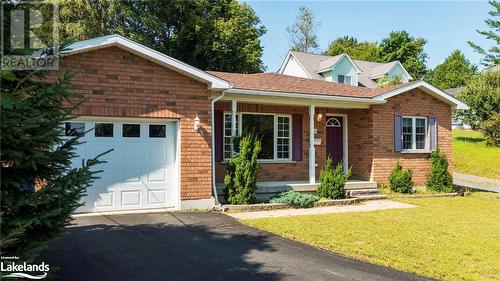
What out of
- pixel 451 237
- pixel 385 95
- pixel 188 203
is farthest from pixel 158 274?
pixel 385 95

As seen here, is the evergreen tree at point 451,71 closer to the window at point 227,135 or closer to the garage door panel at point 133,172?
the window at point 227,135

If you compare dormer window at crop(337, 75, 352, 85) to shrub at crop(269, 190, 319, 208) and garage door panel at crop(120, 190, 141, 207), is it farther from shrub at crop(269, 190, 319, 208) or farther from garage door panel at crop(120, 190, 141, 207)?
garage door panel at crop(120, 190, 141, 207)

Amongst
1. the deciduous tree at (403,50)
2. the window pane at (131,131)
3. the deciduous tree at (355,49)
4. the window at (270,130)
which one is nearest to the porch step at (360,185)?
the window at (270,130)

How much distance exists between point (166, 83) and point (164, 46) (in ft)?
68.1

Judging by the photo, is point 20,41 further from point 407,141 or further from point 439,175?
point 439,175

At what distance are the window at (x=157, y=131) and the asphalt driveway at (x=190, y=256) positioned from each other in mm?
2536

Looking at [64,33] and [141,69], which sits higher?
[64,33]

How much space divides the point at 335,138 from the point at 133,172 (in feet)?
27.2

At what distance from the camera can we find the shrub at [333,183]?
486 inches

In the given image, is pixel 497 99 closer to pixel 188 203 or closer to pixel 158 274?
pixel 188 203

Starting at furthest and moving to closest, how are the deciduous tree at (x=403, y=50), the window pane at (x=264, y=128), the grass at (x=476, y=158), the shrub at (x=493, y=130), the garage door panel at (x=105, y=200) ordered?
the deciduous tree at (x=403, y=50) < the shrub at (x=493, y=130) < the grass at (x=476, y=158) < the window pane at (x=264, y=128) < the garage door panel at (x=105, y=200)

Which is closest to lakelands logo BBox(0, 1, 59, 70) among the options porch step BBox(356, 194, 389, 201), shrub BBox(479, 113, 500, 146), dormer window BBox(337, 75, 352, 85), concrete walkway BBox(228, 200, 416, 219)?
Result: concrete walkway BBox(228, 200, 416, 219)

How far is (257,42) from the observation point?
1216 inches

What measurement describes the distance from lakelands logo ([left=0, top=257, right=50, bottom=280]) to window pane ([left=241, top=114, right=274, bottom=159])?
10115 mm
